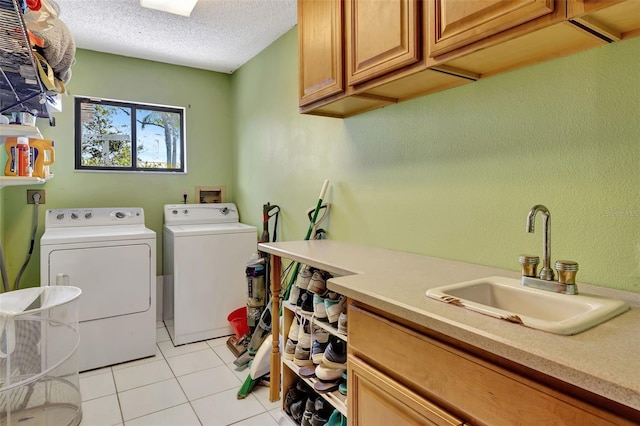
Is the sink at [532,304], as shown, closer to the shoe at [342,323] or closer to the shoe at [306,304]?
the shoe at [342,323]

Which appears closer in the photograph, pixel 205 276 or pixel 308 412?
pixel 308 412

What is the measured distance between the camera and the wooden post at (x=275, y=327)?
79.5 inches

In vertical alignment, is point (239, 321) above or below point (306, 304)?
below

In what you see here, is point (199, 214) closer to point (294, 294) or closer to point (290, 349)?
point (294, 294)

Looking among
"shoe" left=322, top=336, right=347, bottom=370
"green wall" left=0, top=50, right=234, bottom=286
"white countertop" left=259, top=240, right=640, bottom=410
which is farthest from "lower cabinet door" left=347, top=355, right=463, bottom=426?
"green wall" left=0, top=50, right=234, bottom=286

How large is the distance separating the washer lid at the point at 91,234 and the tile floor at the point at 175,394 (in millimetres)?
937

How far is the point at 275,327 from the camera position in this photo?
6.79ft

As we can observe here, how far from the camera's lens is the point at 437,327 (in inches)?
32.6

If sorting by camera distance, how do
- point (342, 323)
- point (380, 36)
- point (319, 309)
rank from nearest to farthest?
point (380, 36) < point (342, 323) < point (319, 309)

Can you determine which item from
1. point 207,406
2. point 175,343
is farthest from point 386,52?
point 175,343

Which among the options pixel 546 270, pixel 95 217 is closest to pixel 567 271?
pixel 546 270

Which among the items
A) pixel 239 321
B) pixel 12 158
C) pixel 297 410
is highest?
pixel 12 158

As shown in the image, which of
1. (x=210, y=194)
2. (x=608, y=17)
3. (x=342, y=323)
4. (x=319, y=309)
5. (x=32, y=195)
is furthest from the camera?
(x=210, y=194)

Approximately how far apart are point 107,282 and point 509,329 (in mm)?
2707
